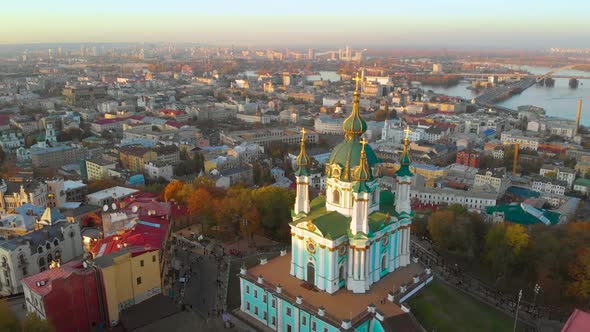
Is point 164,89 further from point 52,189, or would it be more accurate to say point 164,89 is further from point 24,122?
point 52,189

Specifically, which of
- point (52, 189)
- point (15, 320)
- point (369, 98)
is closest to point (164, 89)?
point (369, 98)

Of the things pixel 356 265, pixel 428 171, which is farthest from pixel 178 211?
pixel 428 171

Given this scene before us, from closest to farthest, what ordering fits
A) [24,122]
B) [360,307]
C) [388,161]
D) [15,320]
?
[15,320] < [360,307] < [388,161] < [24,122]

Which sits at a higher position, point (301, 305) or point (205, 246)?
point (301, 305)

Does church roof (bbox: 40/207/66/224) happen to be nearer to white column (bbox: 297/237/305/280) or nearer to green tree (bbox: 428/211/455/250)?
white column (bbox: 297/237/305/280)

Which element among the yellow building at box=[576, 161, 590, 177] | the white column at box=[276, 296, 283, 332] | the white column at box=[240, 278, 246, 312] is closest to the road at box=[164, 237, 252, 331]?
the white column at box=[240, 278, 246, 312]

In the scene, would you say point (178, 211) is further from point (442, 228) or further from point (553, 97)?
point (553, 97)
